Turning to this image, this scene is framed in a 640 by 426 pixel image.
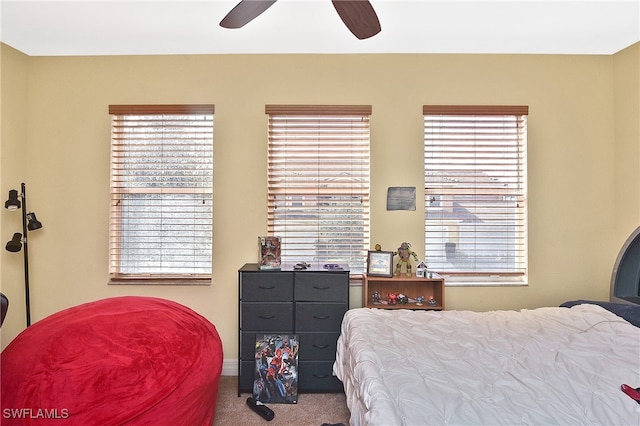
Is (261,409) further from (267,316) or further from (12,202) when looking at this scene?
(12,202)

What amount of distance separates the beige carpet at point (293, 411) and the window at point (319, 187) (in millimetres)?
1062

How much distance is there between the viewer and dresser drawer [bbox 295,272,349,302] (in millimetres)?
2299

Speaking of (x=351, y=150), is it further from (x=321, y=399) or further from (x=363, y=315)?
(x=321, y=399)

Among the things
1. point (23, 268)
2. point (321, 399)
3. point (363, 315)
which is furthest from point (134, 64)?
point (321, 399)

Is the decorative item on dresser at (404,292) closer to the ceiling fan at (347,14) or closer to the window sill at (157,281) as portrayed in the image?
the window sill at (157,281)

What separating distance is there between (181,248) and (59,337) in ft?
4.24

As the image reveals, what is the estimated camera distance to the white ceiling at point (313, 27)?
6.70 feet

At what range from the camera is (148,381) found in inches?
53.7

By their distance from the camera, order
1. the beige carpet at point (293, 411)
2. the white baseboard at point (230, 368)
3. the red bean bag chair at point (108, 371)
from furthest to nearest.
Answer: the white baseboard at point (230, 368), the beige carpet at point (293, 411), the red bean bag chair at point (108, 371)

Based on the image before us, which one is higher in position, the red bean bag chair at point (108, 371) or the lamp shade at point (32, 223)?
the lamp shade at point (32, 223)

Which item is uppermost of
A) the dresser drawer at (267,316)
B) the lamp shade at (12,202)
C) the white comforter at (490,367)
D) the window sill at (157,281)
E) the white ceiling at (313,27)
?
the white ceiling at (313,27)

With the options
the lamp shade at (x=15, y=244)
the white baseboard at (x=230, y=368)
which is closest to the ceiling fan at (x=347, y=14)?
the lamp shade at (x=15, y=244)

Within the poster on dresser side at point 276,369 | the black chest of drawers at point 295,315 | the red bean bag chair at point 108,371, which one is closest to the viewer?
the red bean bag chair at point 108,371

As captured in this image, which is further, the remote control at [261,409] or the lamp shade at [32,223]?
the lamp shade at [32,223]
